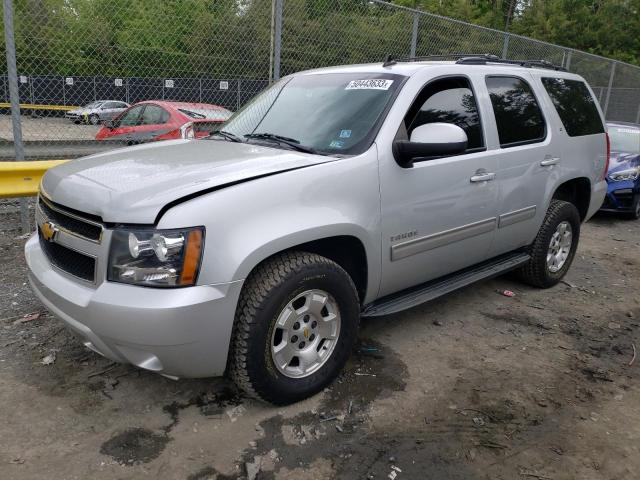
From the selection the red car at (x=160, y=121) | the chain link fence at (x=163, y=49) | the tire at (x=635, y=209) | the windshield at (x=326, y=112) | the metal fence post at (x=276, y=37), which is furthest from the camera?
the tire at (x=635, y=209)

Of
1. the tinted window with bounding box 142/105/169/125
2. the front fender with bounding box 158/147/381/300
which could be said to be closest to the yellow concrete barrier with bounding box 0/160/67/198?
the tinted window with bounding box 142/105/169/125

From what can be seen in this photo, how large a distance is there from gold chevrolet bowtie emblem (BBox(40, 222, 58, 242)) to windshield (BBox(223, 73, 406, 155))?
137 cm

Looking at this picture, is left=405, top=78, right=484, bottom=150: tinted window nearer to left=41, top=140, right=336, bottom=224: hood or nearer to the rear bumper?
left=41, top=140, right=336, bottom=224: hood

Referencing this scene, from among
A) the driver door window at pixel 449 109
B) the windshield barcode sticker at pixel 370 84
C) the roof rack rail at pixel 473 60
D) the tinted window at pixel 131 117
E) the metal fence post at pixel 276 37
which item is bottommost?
Answer: the tinted window at pixel 131 117

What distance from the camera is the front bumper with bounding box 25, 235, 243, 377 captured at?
245 centimetres

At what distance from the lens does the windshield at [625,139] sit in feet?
29.5

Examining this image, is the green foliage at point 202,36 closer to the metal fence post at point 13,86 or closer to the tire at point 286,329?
the metal fence post at point 13,86

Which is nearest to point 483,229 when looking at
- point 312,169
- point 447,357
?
point 447,357

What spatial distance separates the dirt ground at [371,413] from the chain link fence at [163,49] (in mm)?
2932

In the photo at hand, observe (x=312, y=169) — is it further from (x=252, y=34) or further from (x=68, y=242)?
(x=252, y=34)

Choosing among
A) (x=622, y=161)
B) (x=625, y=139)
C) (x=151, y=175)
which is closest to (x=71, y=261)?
(x=151, y=175)

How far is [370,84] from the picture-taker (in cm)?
357

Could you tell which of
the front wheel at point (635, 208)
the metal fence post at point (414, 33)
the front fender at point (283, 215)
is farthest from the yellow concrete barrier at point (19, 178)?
the front wheel at point (635, 208)

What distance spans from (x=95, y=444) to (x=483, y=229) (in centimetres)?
289
